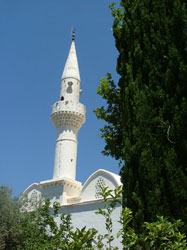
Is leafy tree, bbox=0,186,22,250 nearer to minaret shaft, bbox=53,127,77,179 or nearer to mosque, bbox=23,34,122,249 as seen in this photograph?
mosque, bbox=23,34,122,249

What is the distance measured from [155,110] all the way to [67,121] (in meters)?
17.5

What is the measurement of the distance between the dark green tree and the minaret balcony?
1604 centimetres

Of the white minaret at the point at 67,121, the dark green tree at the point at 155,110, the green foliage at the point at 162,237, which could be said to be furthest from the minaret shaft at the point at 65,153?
the green foliage at the point at 162,237

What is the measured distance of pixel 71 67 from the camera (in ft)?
83.6

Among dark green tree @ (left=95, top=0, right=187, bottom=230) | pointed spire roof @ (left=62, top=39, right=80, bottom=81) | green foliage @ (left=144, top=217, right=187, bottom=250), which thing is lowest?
green foliage @ (left=144, top=217, right=187, bottom=250)

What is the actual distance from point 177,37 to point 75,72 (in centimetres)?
1918

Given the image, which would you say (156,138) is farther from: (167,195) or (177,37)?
(177,37)

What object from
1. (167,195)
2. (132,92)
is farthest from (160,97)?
(167,195)

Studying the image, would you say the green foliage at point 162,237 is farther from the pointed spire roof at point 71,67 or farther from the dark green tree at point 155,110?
the pointed spire roof at point 71,67

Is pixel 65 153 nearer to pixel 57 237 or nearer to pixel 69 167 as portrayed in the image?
pixel 69 167

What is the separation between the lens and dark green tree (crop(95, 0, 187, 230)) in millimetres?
5543

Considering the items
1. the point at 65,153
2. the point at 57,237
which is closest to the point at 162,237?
the point at 57,237

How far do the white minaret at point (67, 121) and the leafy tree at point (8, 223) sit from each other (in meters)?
6.49

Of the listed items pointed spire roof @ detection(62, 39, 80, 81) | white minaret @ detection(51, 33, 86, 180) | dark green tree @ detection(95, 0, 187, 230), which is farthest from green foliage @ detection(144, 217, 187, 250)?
pointed spire roof @ detection(62, 39, 80, 81)
